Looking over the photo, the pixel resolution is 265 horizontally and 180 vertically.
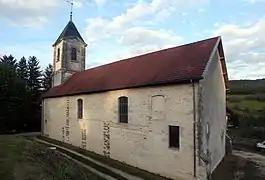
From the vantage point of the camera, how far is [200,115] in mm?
14117

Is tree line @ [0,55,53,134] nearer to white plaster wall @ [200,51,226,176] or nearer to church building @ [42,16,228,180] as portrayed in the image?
church building @ [42,16,228,180]

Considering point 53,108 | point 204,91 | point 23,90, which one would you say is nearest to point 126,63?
point 204,91

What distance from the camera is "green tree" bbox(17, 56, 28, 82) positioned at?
44119 millimetres

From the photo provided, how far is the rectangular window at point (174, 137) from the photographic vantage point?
49.5 ft

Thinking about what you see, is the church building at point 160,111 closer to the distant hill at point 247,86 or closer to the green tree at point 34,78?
the green tree at point 34,78

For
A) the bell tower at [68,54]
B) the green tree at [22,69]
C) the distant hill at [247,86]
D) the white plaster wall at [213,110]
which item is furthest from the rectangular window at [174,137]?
the green tree at [22,69]

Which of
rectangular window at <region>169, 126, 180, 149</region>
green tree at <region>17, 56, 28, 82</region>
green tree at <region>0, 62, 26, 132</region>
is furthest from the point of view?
green tree at <region>17, 56, 28, 82</region>

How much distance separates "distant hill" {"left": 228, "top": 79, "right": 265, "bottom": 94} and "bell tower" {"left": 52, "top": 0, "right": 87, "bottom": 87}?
22776mm

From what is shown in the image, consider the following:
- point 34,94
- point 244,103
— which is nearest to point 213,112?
point 244,103

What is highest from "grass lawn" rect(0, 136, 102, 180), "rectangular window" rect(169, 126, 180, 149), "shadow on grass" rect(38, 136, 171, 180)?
"rectangular window" rect(169, 126, 180, 149)

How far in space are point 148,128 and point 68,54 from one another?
2115 centimetres

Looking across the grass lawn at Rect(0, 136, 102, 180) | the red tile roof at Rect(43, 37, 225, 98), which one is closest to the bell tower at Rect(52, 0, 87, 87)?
the red tile roof at Rect(43, 37, 225, 98)

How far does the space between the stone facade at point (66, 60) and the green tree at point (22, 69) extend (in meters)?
10.2

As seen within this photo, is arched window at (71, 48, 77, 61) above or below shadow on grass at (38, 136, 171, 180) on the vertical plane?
above
